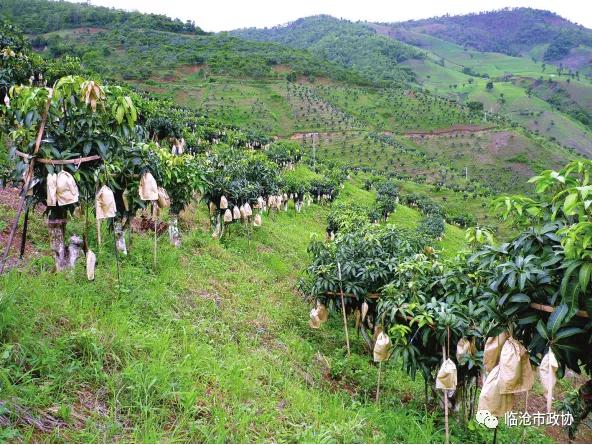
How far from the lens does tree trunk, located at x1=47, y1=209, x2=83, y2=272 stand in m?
5.20

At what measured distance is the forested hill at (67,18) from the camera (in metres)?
90.4

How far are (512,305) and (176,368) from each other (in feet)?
10.7

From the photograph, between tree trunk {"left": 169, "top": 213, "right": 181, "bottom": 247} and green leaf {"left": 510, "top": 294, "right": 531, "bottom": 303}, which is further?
tree trunk {"left": 169, "top": 213, "right": 181, "bottom": 247}

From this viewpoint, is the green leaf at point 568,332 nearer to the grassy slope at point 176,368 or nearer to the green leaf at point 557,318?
the green leaf at point 557,318

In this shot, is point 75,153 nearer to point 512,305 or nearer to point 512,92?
point 512,305

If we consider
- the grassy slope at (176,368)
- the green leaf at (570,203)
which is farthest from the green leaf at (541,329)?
the grassy slope at (176,368)

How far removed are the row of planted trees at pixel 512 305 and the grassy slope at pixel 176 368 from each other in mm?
1027

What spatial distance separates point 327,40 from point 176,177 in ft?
584

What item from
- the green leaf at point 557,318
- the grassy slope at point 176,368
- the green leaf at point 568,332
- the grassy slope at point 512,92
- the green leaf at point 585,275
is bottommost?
the grassy slope at point 176,368

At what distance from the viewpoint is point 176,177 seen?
8164 mm

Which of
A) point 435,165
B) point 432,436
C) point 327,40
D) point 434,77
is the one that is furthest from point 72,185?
point 327,40

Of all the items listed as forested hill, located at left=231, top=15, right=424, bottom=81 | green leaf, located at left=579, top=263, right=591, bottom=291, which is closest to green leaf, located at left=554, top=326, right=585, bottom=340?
green leaf, located at left=579, top=263, right=591, bottom=291

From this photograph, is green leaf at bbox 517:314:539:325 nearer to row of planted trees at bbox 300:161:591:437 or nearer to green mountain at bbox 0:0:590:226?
row of planted trees at bbox 300:161:591:437

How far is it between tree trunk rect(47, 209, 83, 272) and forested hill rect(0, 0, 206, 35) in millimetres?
101747
